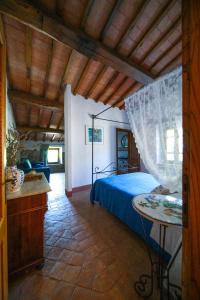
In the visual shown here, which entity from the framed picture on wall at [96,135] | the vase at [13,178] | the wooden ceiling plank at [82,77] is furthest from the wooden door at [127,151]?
the vase at [13,178]

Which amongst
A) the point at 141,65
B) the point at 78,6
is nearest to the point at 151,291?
the point at 78,6

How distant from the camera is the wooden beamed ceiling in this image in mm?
2088

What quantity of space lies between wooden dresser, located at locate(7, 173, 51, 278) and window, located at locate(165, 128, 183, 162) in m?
1.41

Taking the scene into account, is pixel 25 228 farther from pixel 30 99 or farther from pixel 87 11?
pixel 30 99

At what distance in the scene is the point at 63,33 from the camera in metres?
2.27

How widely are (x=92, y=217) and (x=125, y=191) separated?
0.96 m

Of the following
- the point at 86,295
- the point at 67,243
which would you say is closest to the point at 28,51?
the point at 67,243

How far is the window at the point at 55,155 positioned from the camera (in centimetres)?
872

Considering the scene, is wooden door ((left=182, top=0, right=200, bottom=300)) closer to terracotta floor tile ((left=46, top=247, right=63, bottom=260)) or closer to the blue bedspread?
the blue bedspread

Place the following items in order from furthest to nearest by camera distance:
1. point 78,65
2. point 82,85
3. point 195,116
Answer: point 82,85 < point 78,65 < point 195,116

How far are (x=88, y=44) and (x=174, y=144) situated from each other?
249cm

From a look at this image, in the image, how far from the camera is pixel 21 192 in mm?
1384

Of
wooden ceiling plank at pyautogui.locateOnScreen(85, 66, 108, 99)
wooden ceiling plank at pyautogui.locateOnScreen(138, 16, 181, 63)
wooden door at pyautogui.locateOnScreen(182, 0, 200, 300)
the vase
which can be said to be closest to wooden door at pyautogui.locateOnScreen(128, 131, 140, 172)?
wooden ceiling plank at pyautogui.locateOnScreen(85, 66, 108, 99)

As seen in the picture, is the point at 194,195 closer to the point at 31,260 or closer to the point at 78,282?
the point at 78,282
